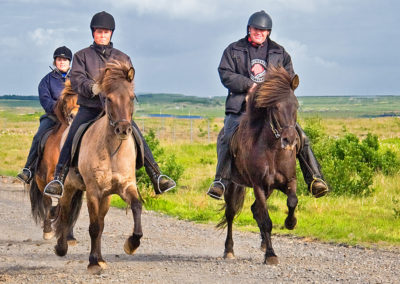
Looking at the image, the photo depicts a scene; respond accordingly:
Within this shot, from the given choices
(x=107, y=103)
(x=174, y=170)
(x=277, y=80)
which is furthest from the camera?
(x=174, y=170)

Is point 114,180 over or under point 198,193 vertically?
over

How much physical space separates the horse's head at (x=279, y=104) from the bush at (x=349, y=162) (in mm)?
6703

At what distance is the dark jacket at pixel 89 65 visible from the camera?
916 centimetres

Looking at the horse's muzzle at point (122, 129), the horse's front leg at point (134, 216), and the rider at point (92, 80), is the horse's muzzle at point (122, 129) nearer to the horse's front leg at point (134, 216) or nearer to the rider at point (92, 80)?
the horse's front leg at point (134, 216)

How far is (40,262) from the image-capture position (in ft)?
31.6

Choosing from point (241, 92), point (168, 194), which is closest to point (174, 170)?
point (168, 194)

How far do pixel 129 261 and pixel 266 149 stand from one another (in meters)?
2.36

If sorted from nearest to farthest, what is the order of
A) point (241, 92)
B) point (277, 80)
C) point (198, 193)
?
point (277, 80) → point (241, 92) → point (198, 193)

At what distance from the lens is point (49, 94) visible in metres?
12.5

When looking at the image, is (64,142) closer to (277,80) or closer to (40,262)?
(40,262)

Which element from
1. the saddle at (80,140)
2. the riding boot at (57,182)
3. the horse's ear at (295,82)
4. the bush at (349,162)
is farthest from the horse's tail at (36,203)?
the bush at (349,162)

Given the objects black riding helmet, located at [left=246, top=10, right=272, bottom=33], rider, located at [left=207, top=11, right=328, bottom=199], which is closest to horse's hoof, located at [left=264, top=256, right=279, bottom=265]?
rider, located at [left=207, top=11, right=328, bottom=199]

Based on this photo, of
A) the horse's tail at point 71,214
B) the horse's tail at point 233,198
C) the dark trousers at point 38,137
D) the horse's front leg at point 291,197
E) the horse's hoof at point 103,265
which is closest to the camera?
the horse's hoof at point 103,265

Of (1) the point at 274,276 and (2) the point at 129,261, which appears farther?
(2) the point at 129,261
